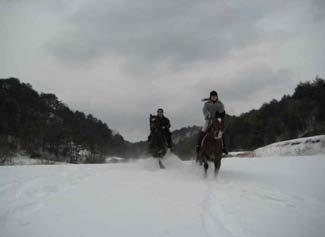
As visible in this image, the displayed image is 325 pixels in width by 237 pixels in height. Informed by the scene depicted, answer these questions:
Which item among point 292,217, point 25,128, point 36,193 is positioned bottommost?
point 292,217

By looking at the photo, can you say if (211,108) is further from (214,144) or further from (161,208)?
(161,208)

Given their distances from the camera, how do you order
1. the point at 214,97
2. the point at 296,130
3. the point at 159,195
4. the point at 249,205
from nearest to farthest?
the point at 249,205 < the point at 159,195 < the point at 214,97 < the point at 296,130

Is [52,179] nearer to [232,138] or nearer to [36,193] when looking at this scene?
[36,193]

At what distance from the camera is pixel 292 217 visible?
16.5 feet

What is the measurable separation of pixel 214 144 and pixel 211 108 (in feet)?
3.99

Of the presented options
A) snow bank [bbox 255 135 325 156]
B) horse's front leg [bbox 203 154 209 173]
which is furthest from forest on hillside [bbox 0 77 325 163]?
horse's front leg [bbox 203 154 209 173]

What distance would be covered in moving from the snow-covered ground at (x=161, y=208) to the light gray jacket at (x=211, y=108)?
107 inches

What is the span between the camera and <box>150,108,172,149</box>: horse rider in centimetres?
1427

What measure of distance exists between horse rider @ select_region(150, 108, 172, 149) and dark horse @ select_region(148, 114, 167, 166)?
0.38 ft

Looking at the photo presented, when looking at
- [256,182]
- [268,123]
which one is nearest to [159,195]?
[256,182]

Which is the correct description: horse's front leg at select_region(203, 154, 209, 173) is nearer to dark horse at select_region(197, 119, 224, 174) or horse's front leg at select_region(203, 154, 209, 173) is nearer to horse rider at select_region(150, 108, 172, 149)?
dark horse at select_region(197, 119, 224, 174)

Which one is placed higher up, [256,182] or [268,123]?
[268,123]

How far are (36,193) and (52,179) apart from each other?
184 cm

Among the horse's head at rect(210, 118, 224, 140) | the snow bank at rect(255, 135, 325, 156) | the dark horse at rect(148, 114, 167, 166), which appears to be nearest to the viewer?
the horse's head at rect(210, 118, 224, 140)
